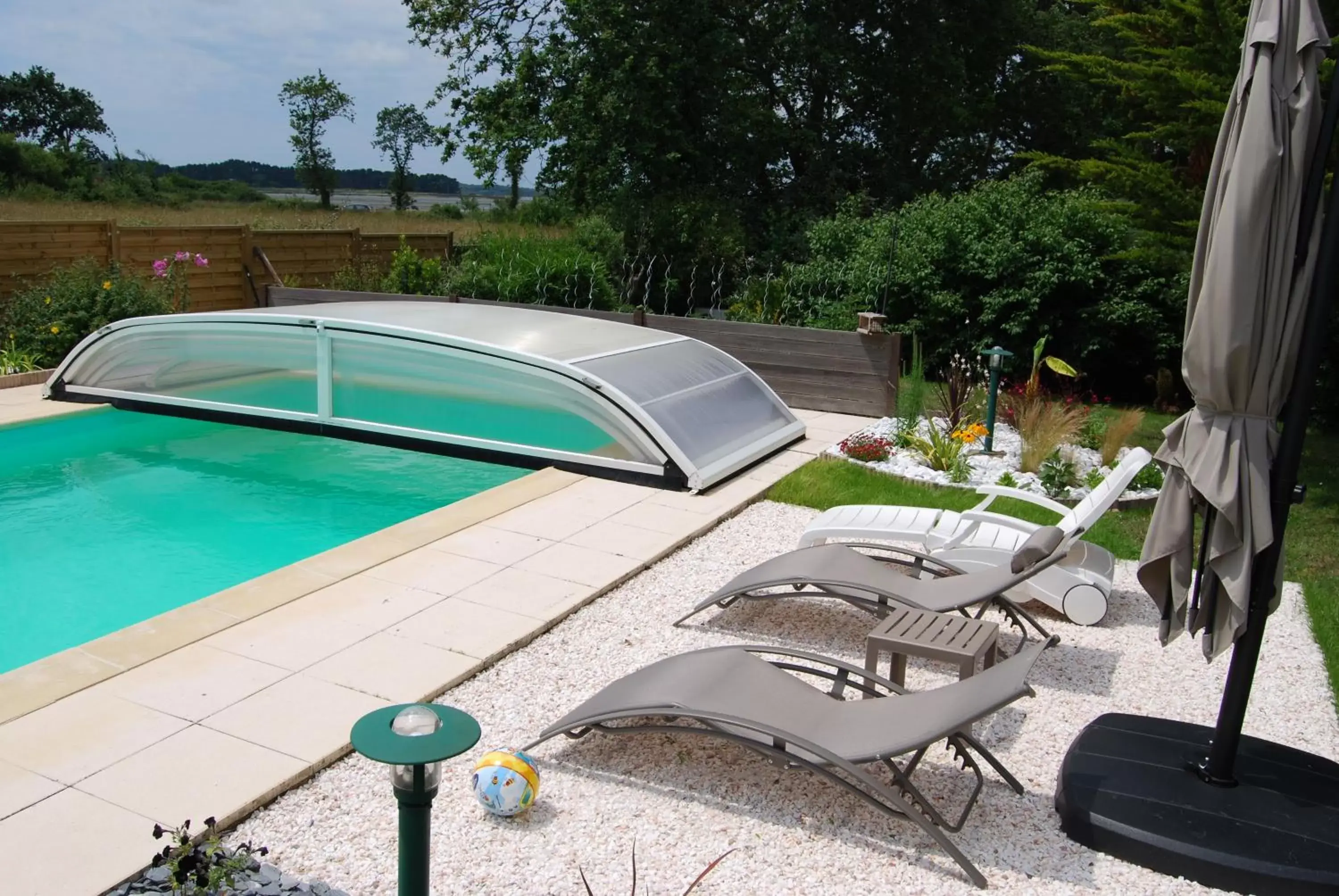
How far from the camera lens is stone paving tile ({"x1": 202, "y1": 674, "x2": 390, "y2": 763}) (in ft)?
11.5

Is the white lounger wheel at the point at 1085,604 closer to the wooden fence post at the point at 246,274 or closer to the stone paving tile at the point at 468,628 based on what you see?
the stone paving tile at the point at 468,628

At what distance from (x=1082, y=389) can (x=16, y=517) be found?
10783 mm

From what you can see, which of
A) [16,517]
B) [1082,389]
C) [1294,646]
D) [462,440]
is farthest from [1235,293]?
[1082,389]

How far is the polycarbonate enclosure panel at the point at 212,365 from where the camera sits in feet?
28.2

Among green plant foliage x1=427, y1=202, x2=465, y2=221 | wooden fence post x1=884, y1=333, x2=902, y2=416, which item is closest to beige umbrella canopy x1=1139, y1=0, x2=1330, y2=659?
wooden fence post x1=884, y1=333, x2=902, y2=416

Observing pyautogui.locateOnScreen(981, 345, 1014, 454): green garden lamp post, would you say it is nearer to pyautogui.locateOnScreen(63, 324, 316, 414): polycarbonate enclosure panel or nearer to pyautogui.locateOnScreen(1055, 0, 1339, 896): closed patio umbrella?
pyautogui.locateOnScreen(1055, 0, 1339, 896): closed patio umbrella

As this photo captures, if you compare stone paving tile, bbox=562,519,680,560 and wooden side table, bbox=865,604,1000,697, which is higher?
wooden side table, bbox=865,604,1000,697

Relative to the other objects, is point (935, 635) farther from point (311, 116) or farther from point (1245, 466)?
point (311, 116)

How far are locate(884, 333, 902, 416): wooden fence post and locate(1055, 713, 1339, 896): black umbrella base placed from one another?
6350 millimetres

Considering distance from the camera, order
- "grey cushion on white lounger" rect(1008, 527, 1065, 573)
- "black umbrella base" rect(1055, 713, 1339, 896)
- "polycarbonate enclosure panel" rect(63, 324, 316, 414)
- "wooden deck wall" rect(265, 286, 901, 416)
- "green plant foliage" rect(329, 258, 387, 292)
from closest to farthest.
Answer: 1. "black umbrella base" rect(1055, 713, 1339, 896)
2. "grey cushion on white lounger" rect(1008, 527, 1065, 573)
3. "polycarbonate enclosure panel" rect(63, 324, 316, 414)
4. "wooden deck wall" rect(265, 286, 901, 416)
5. "green plant foliage" rect(329, 258, 387, 292)

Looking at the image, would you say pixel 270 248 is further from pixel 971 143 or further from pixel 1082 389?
pixel 971 143

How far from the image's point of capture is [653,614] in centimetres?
500

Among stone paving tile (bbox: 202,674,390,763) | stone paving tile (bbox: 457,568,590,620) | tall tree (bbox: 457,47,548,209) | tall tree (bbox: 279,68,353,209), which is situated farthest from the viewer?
tall tree (bbox: 279,68,353,209)

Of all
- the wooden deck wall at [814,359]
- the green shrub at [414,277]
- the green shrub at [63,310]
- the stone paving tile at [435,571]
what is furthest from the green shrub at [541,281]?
the stone paving tile at [435,571]
